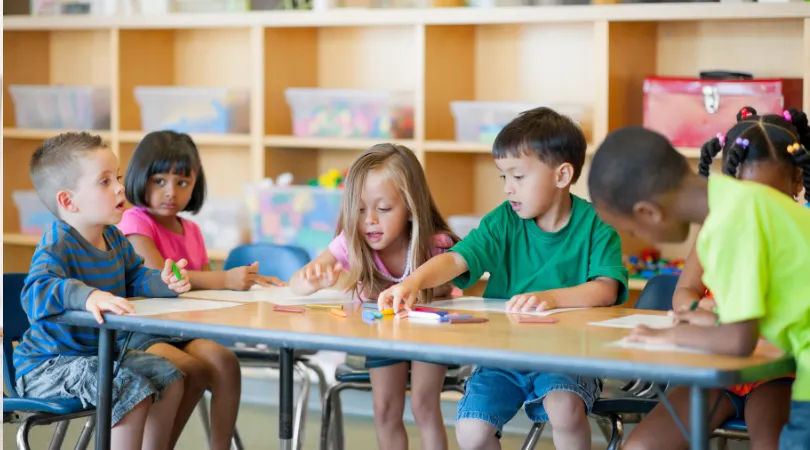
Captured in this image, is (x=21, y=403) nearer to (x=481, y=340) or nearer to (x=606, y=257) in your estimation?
(x=481, y=340)

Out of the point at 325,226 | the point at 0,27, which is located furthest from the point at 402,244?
the point at 0,27

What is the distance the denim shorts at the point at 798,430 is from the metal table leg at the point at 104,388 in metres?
1.31

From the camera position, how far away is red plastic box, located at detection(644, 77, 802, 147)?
341 cm

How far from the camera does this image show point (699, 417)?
1690 millimetres

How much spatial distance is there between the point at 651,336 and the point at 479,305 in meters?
0.63

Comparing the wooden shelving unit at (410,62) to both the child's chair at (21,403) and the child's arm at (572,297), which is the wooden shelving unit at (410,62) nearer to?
the child's arm at (572,297)

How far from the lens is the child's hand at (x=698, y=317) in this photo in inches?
73.2

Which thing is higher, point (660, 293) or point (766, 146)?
point (766, 146)

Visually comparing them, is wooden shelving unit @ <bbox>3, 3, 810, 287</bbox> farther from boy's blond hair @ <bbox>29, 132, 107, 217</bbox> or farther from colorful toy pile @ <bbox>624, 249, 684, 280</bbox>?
boy's blond hair @ <bbox>29, 132, 107, 217</bbox>

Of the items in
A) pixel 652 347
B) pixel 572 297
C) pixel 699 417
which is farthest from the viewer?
pixel 572 297

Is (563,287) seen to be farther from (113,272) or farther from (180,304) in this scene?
(113,272)

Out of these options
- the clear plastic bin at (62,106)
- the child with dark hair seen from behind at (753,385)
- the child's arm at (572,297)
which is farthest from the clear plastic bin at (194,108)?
the child with dark hair seen from behind at (753,385)

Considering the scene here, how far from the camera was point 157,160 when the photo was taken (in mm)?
3074

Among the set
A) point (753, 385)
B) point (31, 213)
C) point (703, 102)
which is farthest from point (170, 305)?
point (31, 213)
